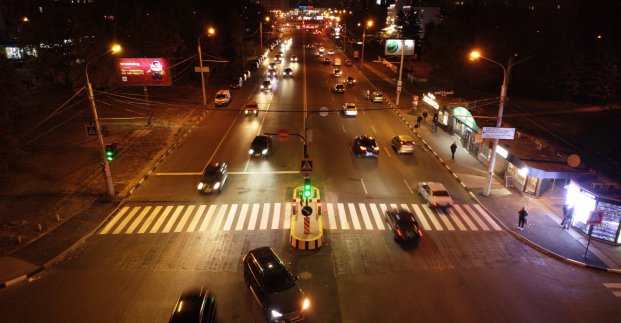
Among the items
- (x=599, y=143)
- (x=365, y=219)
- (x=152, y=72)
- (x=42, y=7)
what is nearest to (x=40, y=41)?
(x=42, y=7)

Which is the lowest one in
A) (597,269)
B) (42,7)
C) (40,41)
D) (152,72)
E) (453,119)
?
(597,269)

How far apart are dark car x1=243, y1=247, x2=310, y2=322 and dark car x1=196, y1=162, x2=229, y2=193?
1058cm

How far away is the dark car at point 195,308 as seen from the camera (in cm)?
1355

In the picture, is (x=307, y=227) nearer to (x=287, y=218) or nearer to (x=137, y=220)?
(x=287, y=218)

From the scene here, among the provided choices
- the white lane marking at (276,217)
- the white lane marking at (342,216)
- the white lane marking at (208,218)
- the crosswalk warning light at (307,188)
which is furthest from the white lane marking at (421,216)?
the white lane marking at (208,218)

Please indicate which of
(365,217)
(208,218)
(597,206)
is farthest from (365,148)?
(597,206)

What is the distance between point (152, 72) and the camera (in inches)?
1501

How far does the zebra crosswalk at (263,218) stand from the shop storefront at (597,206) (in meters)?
4.38

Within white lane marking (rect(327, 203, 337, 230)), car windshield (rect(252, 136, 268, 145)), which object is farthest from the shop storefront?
car windshield (rect(252, 136, 268, 145))

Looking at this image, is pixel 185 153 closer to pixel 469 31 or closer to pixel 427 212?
pixel 427 212

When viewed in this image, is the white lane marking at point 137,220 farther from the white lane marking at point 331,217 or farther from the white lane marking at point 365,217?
the white lane marking at point 365,217

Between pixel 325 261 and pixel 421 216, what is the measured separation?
8.05m

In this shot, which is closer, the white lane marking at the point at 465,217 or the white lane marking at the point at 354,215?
the white lane marking at the point at 354,215

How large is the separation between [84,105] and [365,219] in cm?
4214
